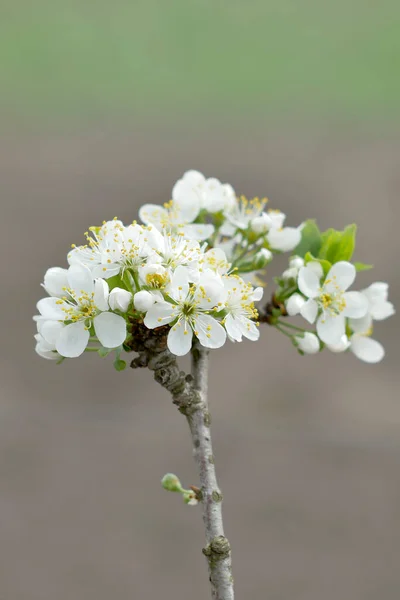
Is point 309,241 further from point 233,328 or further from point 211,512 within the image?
point 211,512

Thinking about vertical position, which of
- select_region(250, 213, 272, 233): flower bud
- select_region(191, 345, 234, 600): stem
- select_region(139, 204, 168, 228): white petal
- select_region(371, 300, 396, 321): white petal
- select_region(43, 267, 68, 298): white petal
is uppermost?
select_region(139, 204, 168, 228): white petal

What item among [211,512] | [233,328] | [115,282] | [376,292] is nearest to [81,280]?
[115,282]

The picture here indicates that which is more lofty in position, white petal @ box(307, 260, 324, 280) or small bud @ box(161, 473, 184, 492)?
white petal @ box(307, 260, 324, 280)

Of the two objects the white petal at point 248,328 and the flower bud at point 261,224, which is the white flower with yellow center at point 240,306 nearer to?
the white petal at point 248,328

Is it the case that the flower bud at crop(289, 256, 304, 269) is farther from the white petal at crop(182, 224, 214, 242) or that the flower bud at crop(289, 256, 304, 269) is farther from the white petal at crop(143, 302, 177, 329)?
the white petal at crop(143, 302, 177, 329)

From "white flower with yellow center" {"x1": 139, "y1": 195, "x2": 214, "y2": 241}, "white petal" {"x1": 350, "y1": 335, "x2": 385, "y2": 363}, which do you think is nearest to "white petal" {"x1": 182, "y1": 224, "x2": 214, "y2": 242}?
"white flower with yellow center" {"x1": 139, "y1": 195, "x2": 214, "y2": 241}

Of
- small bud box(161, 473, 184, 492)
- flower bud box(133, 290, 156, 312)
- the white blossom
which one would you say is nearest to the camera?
flower bud box(133, 290, 156, 312)

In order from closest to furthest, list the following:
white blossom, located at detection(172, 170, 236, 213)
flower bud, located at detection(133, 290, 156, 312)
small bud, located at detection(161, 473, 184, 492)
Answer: flower bud, located at detection(133, 290, 156, 312) < small bud, located at detection(161, 473, 184, 492) < white blossom, located at detection(172, 170, 236, 213)
